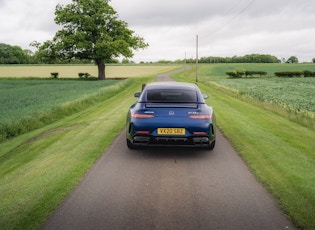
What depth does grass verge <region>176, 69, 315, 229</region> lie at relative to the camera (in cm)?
471

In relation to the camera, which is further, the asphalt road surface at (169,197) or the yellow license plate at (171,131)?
the yellow license plate at (171,131)

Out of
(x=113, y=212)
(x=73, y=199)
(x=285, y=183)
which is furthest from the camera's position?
(x=285, y=183)

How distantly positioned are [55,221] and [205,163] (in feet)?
11.7

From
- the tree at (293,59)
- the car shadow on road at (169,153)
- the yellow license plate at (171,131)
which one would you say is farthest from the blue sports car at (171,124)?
the tree at (293,59)

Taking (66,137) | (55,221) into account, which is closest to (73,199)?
(55,221)

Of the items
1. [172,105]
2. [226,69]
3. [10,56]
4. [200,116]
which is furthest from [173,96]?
[10,56]

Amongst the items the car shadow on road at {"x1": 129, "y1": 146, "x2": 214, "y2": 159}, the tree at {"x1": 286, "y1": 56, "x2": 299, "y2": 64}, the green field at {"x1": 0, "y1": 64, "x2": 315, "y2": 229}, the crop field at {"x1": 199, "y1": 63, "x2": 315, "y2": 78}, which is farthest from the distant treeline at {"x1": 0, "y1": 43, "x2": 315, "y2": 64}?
the car shadow on road at {"x1": 129, "y1": 146, "x2": 214, "y2": 159}

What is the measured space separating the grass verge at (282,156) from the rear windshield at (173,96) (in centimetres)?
181

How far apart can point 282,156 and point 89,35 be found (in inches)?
1726

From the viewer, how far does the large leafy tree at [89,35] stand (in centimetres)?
4581

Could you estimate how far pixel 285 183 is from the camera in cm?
550

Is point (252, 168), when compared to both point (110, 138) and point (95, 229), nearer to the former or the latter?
point (95, 229)

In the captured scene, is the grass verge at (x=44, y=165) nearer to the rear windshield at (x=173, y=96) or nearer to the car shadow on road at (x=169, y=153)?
the car shadow on road at (x=169, y=153)

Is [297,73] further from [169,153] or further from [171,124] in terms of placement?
[171,124]
